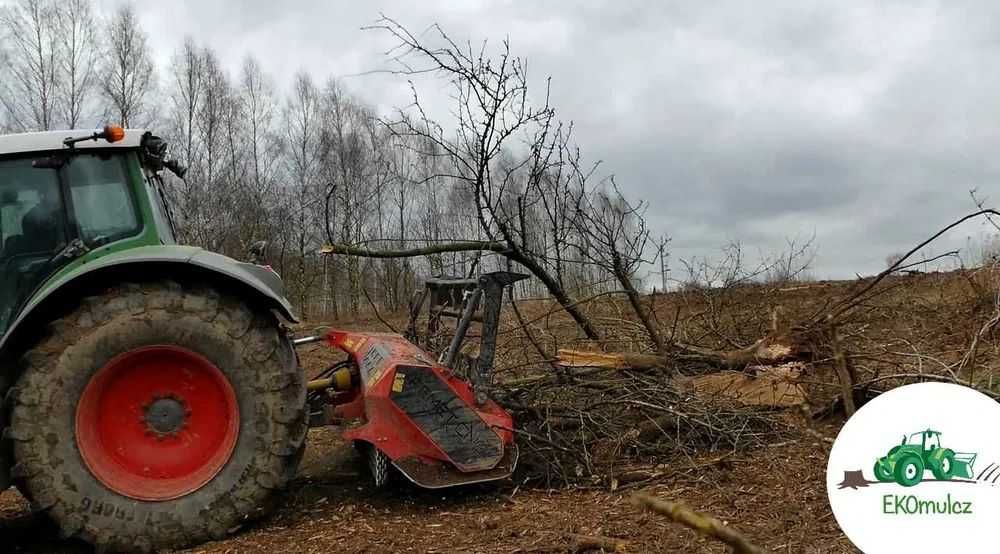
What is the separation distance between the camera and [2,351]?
3631 millimetres

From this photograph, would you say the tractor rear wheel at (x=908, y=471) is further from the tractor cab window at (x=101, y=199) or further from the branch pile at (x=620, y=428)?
the tractor cab window at (x=101, y=199)

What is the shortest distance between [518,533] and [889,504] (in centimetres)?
218

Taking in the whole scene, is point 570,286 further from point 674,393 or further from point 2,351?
point 2,351

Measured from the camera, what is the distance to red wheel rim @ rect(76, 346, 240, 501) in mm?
3650

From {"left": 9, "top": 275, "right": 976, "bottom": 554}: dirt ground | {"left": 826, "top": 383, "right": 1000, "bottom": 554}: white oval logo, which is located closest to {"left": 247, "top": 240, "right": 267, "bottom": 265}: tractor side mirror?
{"left": 9, "top": 275, "right": 976, "bottom": 554}: dirt ground

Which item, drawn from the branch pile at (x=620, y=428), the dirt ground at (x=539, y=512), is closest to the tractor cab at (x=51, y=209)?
the dirt ground at (x=539, y=512)

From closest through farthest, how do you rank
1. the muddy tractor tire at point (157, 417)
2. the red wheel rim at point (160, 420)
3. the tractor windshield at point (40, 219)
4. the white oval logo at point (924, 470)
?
the white oval logo at point (924, 470), the muddy tractor tire at point (157, 417), the red wheel rim at point (160, 420), the tractor windshield at point (40, 219)

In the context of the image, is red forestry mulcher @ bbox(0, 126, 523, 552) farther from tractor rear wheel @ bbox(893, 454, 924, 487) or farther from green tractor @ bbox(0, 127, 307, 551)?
tractor rear wheel @ bbox(893, 454, 924, 487)

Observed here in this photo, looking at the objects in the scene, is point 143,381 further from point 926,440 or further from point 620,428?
point 926,440

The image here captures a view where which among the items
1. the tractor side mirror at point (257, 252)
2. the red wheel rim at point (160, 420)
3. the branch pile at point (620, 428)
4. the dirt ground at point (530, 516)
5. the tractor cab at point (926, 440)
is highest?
the tractor side mirror at point (257, 252)

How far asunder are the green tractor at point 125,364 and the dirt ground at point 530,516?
15.8 inches

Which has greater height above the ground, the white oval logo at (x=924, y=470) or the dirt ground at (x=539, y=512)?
the white oval logo at (x=924, y=470)

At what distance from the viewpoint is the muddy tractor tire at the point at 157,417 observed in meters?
3.48

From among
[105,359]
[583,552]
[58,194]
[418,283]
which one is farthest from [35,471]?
[418,283]
